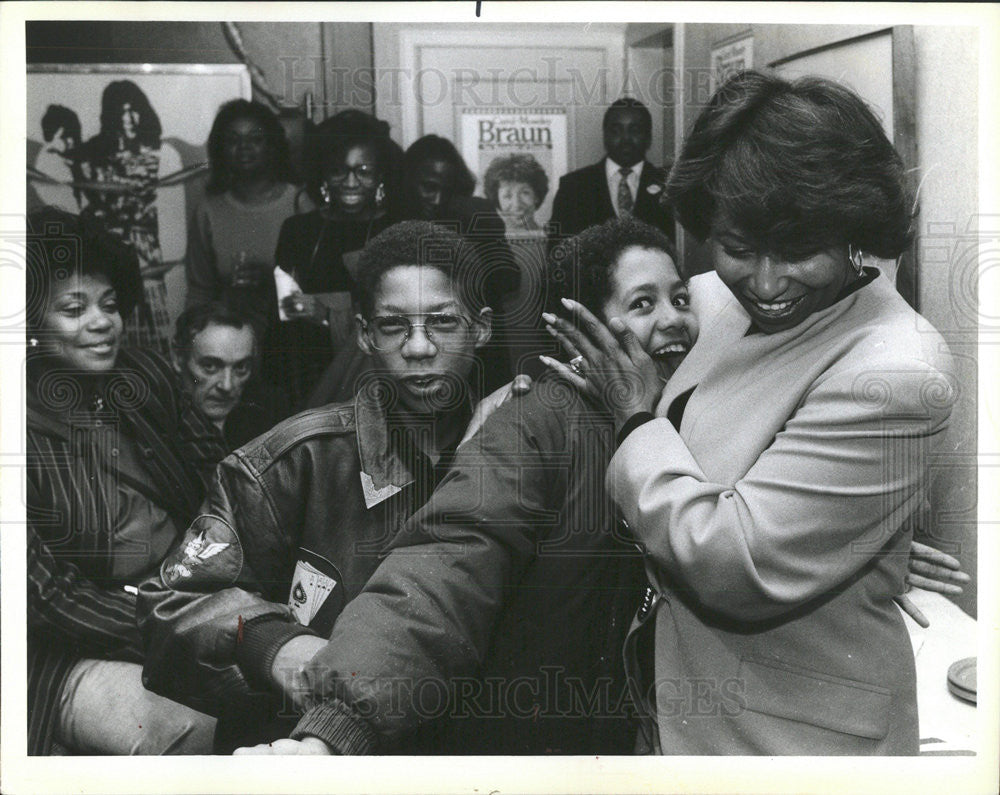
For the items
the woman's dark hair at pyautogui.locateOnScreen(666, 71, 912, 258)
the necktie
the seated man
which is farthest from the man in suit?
the seated man

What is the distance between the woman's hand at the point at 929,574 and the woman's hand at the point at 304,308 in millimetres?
→ 1950

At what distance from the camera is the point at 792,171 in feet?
10.7

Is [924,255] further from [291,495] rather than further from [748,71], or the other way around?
[291,495]

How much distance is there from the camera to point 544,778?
3.63 m

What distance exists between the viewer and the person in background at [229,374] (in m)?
3.61

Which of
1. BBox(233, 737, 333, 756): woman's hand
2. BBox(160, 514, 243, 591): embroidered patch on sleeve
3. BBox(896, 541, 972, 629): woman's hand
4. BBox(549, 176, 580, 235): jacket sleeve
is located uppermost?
BBox(549, 176, 580, 235): jacket sleeve

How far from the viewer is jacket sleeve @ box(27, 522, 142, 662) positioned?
3617 millimetres

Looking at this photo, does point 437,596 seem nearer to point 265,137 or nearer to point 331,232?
point 331,232

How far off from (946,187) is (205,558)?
2565 mm

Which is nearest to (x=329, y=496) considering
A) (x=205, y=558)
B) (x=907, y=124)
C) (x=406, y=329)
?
(x=205, y=558)

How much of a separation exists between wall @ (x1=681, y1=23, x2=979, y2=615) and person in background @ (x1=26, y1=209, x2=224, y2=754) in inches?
74.1

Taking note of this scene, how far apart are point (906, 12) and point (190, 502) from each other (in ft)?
8.85

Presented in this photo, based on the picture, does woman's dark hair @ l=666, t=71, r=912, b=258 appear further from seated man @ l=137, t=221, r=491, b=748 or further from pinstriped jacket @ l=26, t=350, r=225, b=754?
pinstriped jacket @ l=26, t=350, r=225, b=754

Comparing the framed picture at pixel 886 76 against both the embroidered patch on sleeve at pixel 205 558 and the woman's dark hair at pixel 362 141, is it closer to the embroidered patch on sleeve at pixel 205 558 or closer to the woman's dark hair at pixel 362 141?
the woman's dark hair at pixel 362 141
